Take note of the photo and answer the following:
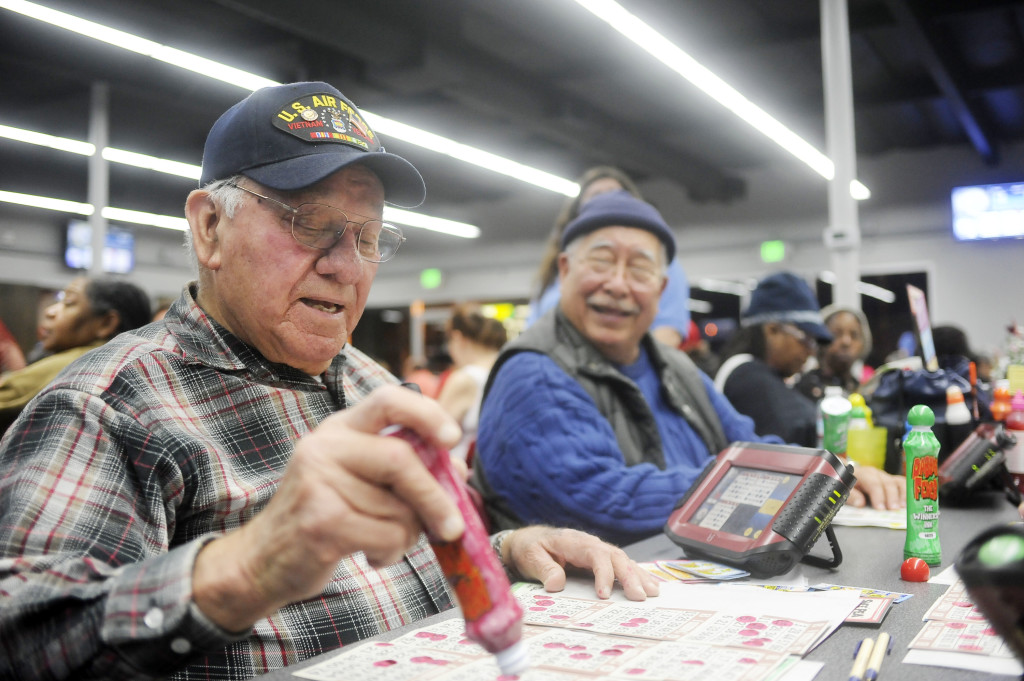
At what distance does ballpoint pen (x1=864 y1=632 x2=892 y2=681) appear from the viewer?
84cm

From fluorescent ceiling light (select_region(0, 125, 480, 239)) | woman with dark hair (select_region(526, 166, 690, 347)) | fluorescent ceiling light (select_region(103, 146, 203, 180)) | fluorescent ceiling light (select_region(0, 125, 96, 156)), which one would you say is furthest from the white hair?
fluorescent ceiling light (select_region(103, 146, 203, 180))

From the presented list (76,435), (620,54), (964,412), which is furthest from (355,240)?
(620,54)

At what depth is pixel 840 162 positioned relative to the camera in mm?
4949

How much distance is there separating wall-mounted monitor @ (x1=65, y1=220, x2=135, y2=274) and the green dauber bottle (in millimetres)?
12017

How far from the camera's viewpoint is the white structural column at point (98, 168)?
22.8ft

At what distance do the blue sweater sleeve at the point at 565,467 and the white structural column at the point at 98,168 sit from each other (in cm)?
610

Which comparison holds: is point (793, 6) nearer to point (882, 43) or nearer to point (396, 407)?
point (882, 43)

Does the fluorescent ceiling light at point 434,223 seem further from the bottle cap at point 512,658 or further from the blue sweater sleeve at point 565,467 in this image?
the bottle cap at point 512,658

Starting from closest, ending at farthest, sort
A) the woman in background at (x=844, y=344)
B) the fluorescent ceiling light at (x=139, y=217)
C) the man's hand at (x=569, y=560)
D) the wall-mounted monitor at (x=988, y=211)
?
the man's hand at (x=569, y=560)
the woman in background at (x=844, y=344)
the wall-mounted monitor at (x=988, y=211)
the fluorescent ceiling light at (x=139, y=217)

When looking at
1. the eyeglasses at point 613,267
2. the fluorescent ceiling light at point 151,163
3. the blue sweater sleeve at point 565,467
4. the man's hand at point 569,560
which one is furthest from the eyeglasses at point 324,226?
the fluorescent ceiling light at point 151,163

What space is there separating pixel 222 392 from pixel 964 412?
6.49ft

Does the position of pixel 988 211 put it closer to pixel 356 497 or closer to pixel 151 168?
pixel 151 168

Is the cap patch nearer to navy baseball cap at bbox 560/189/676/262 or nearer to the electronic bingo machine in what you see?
the electronic bingo machine

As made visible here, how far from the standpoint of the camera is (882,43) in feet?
24.1
